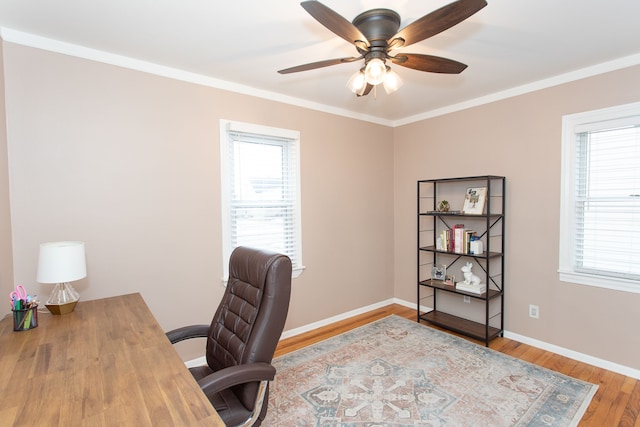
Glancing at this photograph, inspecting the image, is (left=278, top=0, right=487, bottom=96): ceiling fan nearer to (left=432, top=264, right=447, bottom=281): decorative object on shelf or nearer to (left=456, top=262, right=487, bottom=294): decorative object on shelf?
(left=456, top=262, right=487, bottom=294): decorative object on shelf

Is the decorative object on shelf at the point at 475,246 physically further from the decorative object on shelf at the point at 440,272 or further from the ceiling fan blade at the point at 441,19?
the ceiling fan blade at the point at 441,19

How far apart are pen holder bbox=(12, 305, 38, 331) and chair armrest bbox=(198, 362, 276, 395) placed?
1.00m

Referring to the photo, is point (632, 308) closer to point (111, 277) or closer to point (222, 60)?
point (222, 60)

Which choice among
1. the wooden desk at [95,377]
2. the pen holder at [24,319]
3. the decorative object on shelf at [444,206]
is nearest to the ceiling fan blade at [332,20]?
the wooden desk at [95,377]

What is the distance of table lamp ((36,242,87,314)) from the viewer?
1711 millimetres

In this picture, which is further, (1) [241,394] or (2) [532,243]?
(2) [532,243]

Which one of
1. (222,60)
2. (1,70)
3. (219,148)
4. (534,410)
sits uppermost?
(222,60)

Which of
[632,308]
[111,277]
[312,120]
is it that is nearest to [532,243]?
[632,308]

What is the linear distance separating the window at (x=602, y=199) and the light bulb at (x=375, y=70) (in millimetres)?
2080

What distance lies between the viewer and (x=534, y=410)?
83.7 inches

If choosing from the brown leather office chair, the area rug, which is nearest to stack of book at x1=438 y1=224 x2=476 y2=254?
the area rug

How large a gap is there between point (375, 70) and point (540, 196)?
224 cm

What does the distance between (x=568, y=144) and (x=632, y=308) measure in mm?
1418

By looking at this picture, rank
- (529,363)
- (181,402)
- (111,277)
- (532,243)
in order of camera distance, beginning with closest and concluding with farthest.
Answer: (181,402)
(111,277)
(529,363)
(532,243)
